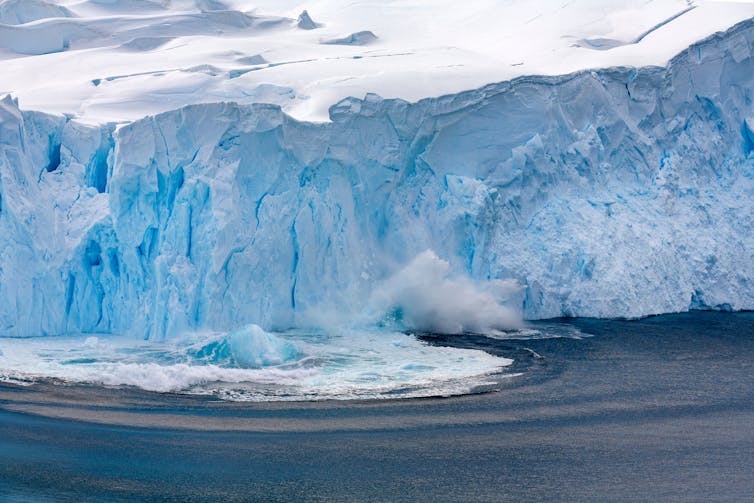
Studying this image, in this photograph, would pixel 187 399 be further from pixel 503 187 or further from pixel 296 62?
pixel 296 62

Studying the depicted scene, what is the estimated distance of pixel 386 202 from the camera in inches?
599

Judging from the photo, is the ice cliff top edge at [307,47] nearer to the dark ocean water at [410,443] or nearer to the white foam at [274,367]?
the white foam at [274,367]

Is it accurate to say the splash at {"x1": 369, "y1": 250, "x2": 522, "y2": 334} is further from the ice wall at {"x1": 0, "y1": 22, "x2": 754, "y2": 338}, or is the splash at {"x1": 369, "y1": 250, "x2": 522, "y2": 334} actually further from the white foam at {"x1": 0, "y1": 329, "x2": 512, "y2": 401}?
the white foam at {"x1": 0, "y1": 329, "x2": 512, "y2": 401}

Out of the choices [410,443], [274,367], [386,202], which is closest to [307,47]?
[386,202]

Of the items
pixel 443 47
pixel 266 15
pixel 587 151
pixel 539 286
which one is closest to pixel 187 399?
pixel 539 286

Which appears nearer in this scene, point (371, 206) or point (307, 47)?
point (371, 206)

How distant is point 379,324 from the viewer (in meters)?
14.6

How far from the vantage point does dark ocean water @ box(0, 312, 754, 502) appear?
831 cm

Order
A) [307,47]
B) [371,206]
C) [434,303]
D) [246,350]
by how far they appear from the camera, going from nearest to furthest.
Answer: [246,350] < [434,303] < [371,206] < [307,47]

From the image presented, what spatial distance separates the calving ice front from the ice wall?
0.10 feet

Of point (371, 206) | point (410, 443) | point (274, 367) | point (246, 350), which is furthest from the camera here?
point (371, 206)

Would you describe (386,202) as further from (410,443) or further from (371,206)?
(410,443)

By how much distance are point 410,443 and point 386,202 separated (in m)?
6.28

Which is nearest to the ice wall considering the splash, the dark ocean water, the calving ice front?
the calving ice front
